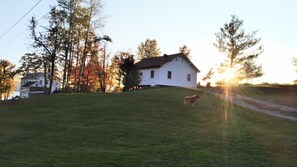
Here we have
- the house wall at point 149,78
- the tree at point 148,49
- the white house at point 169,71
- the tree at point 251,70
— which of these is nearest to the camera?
the house wall at point 149,78

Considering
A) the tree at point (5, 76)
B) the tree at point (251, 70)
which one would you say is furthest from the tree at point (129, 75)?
the tree at point (5, 76)

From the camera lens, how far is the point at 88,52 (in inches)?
1962

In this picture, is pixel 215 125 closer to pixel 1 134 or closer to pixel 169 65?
pixel 1 134

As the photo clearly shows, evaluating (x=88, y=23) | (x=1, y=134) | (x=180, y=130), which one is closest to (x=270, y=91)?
(x=88, y=23)

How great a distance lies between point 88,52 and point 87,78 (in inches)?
477

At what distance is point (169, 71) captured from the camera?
52000mm

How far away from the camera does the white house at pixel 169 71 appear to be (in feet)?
168

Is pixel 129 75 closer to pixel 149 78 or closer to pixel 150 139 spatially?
pixel 149 78

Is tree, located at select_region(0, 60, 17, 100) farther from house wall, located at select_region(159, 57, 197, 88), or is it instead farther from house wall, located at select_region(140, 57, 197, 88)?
house wall, located at select_region(159, 57, 197, 88)

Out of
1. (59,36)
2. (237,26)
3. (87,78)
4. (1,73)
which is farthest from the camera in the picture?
(1,73)

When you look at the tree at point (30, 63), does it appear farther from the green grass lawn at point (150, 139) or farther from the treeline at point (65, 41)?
the green grass lawn at point (150, 139)

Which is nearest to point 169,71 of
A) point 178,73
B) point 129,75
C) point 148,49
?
point 178,73

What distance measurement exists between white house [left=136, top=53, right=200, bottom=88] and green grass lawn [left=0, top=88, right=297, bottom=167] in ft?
93.2

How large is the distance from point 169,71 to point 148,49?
25.0 meters
